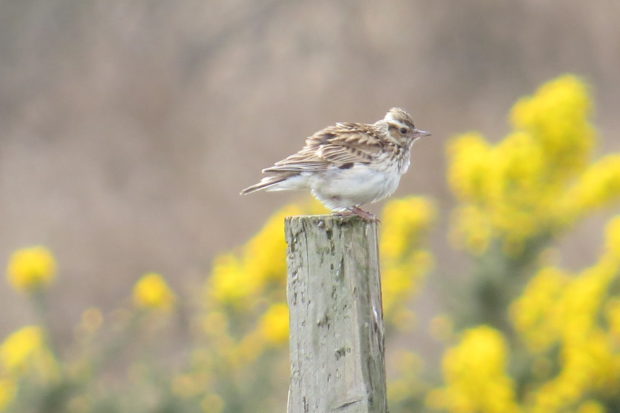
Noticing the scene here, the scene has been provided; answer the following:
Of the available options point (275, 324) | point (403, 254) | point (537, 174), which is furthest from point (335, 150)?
point (403, 254)

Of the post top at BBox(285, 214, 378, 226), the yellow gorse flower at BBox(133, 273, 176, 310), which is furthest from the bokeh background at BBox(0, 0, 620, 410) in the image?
the post top at BBox(285, 214, 378, 226)

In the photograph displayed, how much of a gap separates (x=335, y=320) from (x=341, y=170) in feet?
4.31

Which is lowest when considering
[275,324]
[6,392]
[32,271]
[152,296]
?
[6,392]

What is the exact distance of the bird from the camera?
200 inches

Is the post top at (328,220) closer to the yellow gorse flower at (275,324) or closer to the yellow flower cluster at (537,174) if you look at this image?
the yellow gorse flower at (275,324)

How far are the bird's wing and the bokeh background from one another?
1116cm

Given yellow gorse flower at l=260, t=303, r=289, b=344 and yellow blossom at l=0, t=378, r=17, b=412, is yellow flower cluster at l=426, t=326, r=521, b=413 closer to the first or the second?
yellow gorse flower at l=260, t=303, r=289, b=344

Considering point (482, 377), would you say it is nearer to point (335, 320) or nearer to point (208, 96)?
point (335, 320)

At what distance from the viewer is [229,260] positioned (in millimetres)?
10266

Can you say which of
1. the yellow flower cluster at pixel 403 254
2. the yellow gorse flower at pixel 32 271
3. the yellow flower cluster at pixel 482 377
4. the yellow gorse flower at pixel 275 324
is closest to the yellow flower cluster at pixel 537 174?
the yellow flower cluster at pixel 403 254

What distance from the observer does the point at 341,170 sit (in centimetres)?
513

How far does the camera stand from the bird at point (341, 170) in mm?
5090

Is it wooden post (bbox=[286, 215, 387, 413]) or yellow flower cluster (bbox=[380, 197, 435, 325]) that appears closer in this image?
wooden post (bbox=[286, 215, 387, 413])

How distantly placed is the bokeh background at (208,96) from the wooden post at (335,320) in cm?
1248
